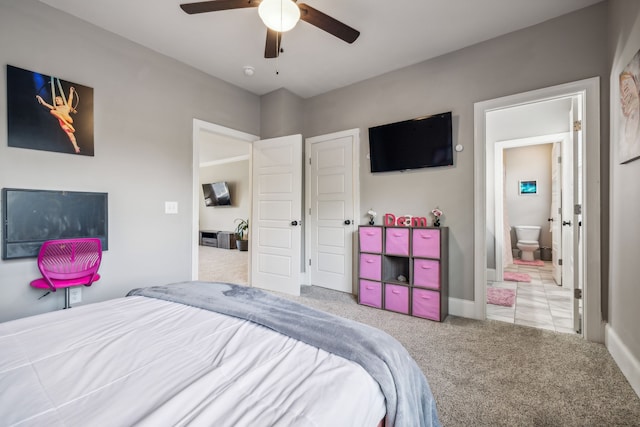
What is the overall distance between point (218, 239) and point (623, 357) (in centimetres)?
795

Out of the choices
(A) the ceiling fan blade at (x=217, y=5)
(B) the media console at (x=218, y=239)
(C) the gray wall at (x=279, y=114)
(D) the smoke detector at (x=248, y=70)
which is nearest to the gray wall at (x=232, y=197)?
(B) the media console at (x=218, y=239)

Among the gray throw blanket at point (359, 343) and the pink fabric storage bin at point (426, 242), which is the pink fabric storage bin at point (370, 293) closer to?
the pink fabric storage bin at point (426, 242)

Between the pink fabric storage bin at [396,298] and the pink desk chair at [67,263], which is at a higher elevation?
the pink desk chair at [67,263]

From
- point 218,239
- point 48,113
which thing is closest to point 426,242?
point 48,113

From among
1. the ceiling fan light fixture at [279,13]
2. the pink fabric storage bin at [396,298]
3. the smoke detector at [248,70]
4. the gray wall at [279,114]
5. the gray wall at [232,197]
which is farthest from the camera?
the gray wall at [232,197]

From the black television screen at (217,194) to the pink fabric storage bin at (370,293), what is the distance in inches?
233

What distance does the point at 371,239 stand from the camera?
3191mm

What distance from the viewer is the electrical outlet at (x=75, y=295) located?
7.70ft

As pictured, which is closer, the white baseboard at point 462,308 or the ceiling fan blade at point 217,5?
the ceiling fan blade at point 217,5

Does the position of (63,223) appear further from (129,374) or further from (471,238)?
(471,238)

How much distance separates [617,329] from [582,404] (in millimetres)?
823

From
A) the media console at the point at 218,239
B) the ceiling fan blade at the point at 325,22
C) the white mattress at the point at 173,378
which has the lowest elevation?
the media console at the point at 218,239

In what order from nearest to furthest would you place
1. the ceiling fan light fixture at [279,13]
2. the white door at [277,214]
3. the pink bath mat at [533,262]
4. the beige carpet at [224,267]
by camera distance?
1. the ceiling fan light fixture at [279,13]
2. the white door at [277,214]
3. the beige carpet at [224,267]
4. the pink bath mat at [533,262]

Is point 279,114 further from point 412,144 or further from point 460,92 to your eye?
point 460,92
